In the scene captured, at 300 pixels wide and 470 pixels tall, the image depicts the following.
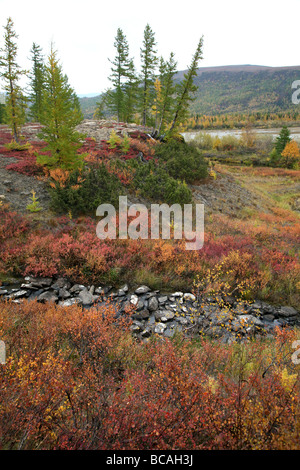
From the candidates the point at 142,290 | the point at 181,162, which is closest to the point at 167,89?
the point at 181,162

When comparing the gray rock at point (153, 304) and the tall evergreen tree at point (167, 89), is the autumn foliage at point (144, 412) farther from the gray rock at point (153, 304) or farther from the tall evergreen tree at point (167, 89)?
the tall evergreen tree at point (167, 89)

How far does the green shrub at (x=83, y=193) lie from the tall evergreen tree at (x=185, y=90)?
48.5 feet

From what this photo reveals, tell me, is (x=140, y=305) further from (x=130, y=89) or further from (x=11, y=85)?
(x=130, y=89)

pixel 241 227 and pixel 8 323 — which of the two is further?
pixel 241 227

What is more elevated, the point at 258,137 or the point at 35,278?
the point at 258,137

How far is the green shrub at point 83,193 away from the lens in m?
10.5

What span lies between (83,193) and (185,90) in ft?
58.1

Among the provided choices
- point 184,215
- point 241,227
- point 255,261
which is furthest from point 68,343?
point 241,227

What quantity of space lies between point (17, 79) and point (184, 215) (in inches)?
585

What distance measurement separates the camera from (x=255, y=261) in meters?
9.05

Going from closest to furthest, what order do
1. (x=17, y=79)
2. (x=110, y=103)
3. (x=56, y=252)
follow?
(x=56, y=252)
(x=17, y=79)
(x=110, y=103)

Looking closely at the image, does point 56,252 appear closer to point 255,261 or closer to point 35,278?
point 35,278

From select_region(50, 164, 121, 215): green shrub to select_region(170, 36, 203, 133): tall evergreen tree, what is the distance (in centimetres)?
1477
